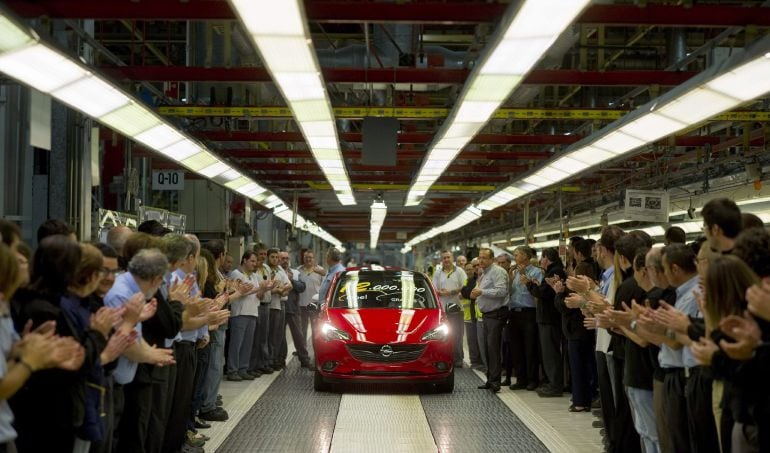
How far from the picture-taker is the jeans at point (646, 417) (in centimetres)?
599

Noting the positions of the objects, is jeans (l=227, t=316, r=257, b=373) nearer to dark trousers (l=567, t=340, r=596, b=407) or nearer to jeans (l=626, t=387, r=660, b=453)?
dark trousers (l=567, t=340, r=596, b=407)

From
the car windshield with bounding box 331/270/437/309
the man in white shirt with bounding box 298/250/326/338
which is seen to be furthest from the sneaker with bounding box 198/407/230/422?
the man in white shirt with bounding box 298/250/326/338

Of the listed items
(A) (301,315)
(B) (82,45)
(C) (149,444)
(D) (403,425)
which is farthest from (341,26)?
(C) (149,444)

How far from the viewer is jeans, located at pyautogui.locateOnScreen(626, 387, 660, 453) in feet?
19.7

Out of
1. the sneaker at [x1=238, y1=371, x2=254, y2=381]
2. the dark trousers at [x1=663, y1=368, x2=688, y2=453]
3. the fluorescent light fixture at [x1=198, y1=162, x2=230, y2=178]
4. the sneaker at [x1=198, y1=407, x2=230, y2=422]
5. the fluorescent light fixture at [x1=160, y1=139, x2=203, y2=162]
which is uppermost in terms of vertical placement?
the fluorescent light fixture at [x1=160, y1=139, x2=203, y2=162]

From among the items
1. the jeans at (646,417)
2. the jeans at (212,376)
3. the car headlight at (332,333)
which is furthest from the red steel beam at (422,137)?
the jeans at (646,417)

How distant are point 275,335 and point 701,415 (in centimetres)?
860

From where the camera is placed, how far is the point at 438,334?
1086 centimetres

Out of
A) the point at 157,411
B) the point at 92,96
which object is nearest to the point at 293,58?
the point at 92,96

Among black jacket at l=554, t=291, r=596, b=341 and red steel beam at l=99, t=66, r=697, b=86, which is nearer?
red steel beam at l=99, t=66, r=697, b=86

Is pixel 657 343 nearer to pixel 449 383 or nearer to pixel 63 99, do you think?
pixel 63 99

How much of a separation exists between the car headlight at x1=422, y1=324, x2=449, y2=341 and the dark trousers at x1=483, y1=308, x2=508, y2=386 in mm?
590

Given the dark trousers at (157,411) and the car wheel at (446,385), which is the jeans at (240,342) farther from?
the dark trousers at (157,411)

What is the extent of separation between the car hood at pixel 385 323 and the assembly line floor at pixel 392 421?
0.69 m
